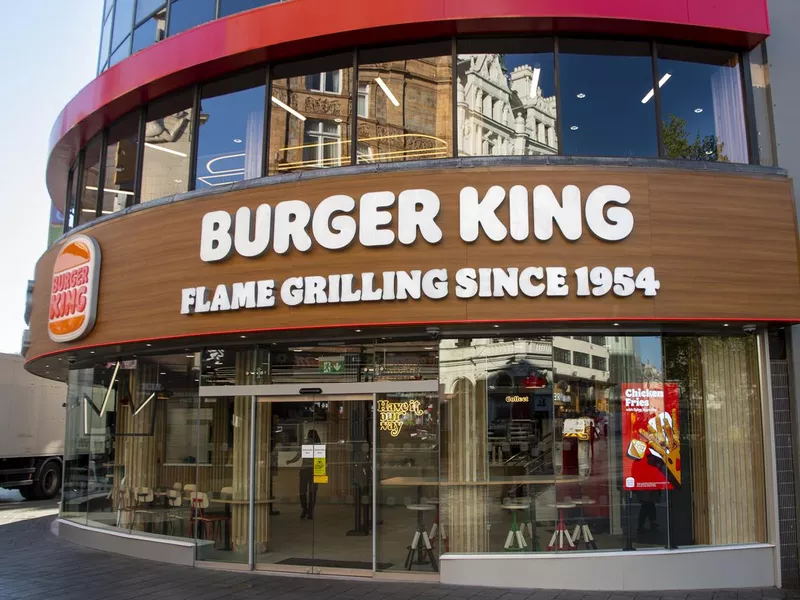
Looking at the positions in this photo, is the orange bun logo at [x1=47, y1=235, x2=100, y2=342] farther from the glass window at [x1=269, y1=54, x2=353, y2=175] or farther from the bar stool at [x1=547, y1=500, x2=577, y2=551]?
the bar stool at [x1=547, y1=500, x2=577, y2=551]

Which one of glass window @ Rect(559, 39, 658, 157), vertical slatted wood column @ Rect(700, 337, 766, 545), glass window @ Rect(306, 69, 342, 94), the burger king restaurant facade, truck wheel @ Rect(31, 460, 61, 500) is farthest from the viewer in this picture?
truck wheel @ Rect(31, 460, 61, 500)

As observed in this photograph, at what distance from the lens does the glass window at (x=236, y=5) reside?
1234 cm

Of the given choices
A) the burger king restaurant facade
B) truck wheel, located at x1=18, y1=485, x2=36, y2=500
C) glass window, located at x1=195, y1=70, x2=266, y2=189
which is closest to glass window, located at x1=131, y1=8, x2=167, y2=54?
the burger king restaurant facade

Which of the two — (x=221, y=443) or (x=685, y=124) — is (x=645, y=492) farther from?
(x=221, y=443)

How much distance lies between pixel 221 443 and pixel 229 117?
5.16m

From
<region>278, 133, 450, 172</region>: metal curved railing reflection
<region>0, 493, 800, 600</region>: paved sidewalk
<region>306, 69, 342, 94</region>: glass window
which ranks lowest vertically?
<region>0, 493, 800, 600</region>: paved sidewalk

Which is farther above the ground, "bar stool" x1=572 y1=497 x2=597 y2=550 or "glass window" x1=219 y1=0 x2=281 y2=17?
"glass window" x1=219 y1=0 x2=281 y2=17

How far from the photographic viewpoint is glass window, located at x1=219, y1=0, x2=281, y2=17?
40.5ft

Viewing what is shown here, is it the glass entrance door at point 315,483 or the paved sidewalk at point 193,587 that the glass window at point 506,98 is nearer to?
the glass entrance door at point 315,483

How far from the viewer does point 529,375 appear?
1010 cm

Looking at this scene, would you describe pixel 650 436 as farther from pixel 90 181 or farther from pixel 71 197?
pixel 71 197

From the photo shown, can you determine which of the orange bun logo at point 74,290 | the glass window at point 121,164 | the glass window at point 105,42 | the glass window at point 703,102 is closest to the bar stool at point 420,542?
the glass window at point 703,102

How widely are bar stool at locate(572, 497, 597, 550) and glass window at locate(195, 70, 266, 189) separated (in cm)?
666

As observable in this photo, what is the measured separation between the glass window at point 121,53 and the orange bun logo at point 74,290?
3.89 m
